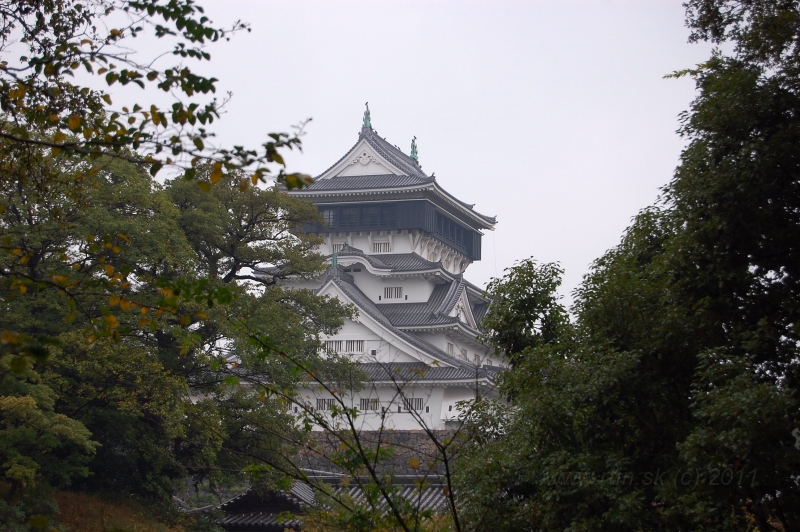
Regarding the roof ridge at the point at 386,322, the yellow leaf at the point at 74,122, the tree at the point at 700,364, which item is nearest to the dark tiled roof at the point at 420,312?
the roof ridge at the point at 386,322

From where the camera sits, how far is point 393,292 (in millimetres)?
38312

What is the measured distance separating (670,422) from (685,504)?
160cm

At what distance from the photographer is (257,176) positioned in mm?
4828

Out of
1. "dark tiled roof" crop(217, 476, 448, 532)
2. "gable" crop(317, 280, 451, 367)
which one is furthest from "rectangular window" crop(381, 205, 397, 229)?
"dark tiled roof" crop(217, 476, 448, 532)

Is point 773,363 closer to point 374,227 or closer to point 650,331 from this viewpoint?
point 650,331

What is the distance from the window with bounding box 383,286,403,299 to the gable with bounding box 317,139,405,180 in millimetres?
5694

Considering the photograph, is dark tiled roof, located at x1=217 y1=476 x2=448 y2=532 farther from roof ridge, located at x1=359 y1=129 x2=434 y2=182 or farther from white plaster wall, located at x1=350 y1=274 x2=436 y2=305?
roof ridge, located at x1=359 y1=129 x2=434 y2=182

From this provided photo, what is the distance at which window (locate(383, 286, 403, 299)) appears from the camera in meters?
38.3

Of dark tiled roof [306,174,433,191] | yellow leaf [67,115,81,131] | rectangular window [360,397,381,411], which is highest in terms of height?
dark tiled roof [306,174,433,191]

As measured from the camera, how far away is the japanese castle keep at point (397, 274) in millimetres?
33594

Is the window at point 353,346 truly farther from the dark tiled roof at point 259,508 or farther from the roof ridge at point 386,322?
the dark tiled roof at point 259,508

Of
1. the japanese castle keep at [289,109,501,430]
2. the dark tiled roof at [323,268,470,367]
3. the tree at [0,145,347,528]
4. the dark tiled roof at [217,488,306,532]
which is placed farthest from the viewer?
the japanese castle keep at [289,109,501,430]

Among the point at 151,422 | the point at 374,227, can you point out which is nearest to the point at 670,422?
the point at 151,422

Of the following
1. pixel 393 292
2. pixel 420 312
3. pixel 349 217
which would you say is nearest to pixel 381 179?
pixel 349 217
